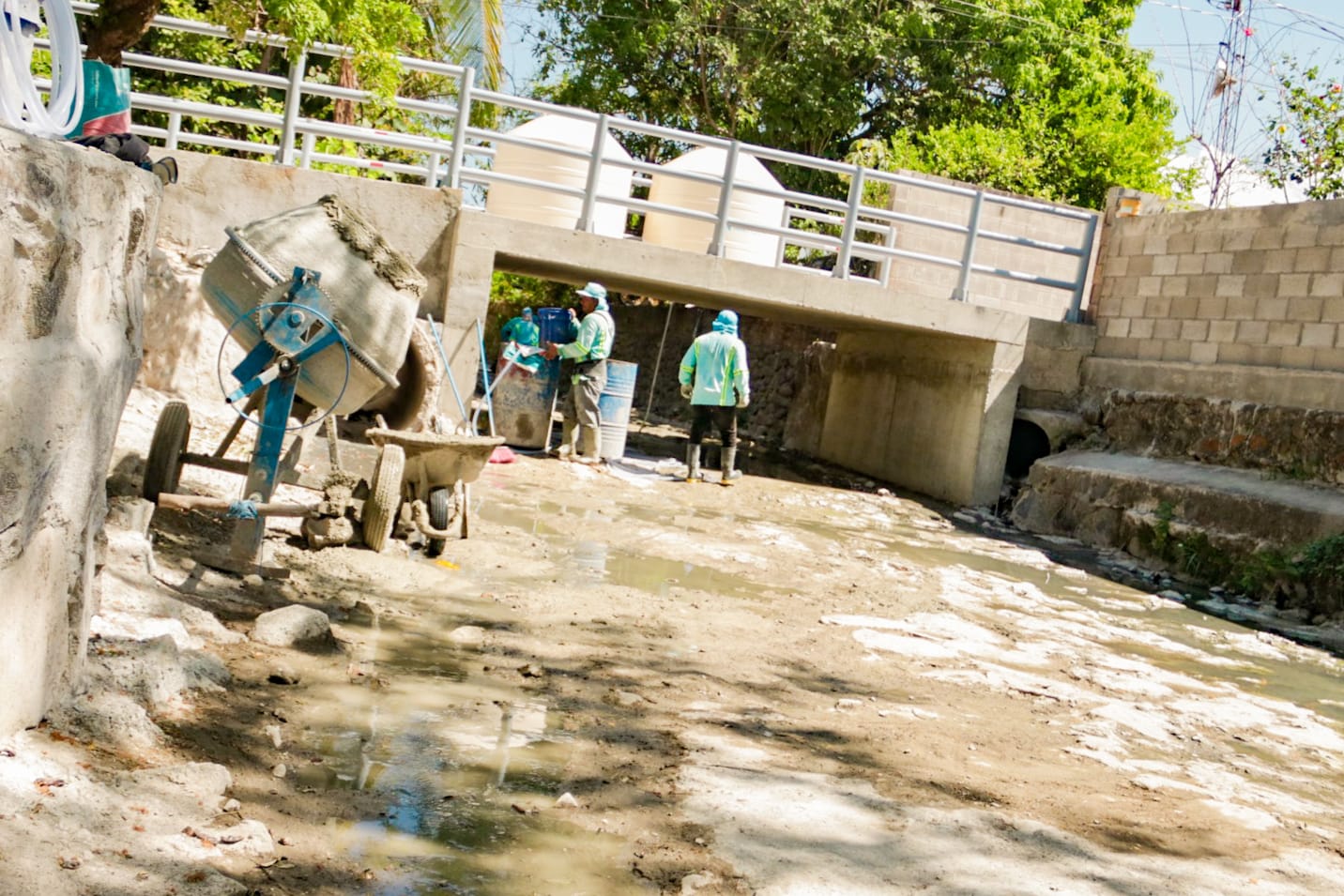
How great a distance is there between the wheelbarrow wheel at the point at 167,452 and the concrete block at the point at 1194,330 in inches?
391

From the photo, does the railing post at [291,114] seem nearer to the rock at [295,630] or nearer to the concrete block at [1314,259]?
the rock at [295,630]

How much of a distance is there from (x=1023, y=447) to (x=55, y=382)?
12772mm

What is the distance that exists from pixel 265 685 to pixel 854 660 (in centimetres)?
312

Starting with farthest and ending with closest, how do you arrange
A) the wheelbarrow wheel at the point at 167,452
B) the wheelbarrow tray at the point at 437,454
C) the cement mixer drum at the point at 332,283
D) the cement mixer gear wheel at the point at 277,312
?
the wheelbarrow tray at the point at 437,454 < the wheelbarrow wheel at the point at 167,452 < the cement mixer drum at the point at 332,283 < the cement mixer gear wheel at the point at 277,312

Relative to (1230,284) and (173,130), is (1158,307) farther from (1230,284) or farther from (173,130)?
(173,130)

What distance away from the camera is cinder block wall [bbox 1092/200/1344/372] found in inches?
453

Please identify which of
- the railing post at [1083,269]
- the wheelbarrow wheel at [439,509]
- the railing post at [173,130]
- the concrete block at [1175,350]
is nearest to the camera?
the wheelbarrow wheel at [439,509]

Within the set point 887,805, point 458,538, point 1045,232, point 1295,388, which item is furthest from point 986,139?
point 887,805

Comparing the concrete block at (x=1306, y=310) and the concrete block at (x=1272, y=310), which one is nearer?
the concrete block at (x=1306, y=310)

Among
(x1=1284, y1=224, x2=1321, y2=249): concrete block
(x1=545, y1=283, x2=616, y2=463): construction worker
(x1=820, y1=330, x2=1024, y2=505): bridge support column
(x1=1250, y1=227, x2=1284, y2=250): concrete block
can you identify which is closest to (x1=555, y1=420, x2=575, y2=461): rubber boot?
→ (x1=545, y1=283, x2=616, y2=463): construction worker

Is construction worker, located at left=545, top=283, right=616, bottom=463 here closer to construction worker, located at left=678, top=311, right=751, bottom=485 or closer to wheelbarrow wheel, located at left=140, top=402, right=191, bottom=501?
construction worker, located at left=678, top=311, right=751, bottom=485

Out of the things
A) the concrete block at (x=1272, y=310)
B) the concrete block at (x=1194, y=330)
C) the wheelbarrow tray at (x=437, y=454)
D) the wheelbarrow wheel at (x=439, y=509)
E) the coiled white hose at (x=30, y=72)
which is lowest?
the wheelbarrow wheel at (x=439, y=509)

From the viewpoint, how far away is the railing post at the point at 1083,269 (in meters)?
14.5

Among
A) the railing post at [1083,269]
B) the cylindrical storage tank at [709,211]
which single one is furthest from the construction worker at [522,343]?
the railing post at [1083,269]
